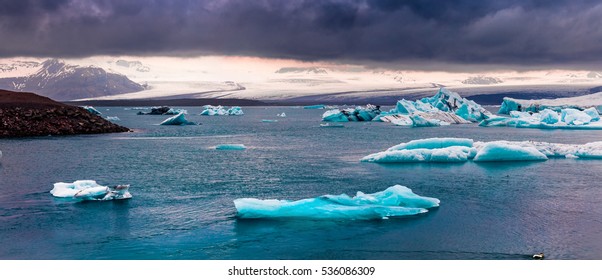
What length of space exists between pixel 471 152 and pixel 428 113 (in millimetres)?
31142

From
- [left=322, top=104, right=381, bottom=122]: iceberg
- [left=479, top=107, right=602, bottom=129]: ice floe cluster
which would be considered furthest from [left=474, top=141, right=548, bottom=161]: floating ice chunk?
[left=322, top=104, right=381, bottom=122]: iceberg

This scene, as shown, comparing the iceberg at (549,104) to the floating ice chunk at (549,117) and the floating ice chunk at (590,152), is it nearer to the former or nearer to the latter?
the floating ice chunk at (549,117)

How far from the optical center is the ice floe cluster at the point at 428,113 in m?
49.6

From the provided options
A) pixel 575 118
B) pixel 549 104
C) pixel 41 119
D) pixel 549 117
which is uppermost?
pixel 41 119

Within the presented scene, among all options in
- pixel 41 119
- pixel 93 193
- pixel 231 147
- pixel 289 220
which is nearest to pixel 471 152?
pixel 231 147

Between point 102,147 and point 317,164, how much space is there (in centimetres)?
1192

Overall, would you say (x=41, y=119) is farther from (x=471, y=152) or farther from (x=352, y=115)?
(x=352, y=115)

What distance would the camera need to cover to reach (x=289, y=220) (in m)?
10.9

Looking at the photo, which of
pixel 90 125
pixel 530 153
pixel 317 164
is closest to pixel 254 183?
pixel 317 164

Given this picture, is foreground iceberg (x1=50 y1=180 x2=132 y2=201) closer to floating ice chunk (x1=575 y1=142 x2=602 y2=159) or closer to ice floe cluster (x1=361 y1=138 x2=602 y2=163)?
ice floe cluster (x1=361 y1=138 x2=602 y2=163)

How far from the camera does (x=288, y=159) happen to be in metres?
22.1

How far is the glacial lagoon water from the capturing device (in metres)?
9.06

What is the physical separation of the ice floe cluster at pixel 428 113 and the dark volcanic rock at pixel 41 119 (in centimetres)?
2386

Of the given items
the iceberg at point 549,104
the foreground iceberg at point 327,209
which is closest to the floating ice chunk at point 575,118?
the iceberg at point 549,104
